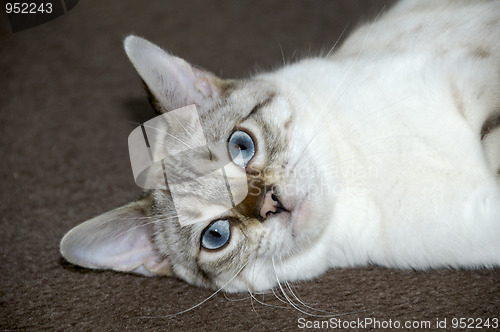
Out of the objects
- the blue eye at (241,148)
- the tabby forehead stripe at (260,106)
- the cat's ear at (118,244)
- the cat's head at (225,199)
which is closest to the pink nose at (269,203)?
the cat's head at (225,199)

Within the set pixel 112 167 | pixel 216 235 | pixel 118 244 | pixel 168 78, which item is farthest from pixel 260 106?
pixel 112 167

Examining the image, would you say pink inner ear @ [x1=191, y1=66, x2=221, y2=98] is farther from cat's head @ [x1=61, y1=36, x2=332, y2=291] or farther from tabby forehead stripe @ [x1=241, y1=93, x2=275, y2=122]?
tabby forehead stripe @ [x1=241, y1=93, x2=275, y2=122]

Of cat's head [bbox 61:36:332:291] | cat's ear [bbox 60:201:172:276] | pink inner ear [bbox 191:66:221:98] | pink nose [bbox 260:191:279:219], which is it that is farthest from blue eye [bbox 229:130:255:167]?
cat's ear [bbox 60:201:172:276]

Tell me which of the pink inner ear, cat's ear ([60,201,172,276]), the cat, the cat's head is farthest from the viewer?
the pink inner ear

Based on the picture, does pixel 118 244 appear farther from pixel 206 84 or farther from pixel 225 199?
pixel 206 84

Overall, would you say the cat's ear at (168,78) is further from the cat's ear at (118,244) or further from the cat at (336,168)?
the cat's ear at (118,244)

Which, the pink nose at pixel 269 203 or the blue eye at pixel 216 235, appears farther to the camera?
the blue eye at pixel 216 235

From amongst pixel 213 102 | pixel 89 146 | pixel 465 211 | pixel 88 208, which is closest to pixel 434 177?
pixel 465 211

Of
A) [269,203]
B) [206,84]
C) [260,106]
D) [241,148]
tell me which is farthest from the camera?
[206,84]
